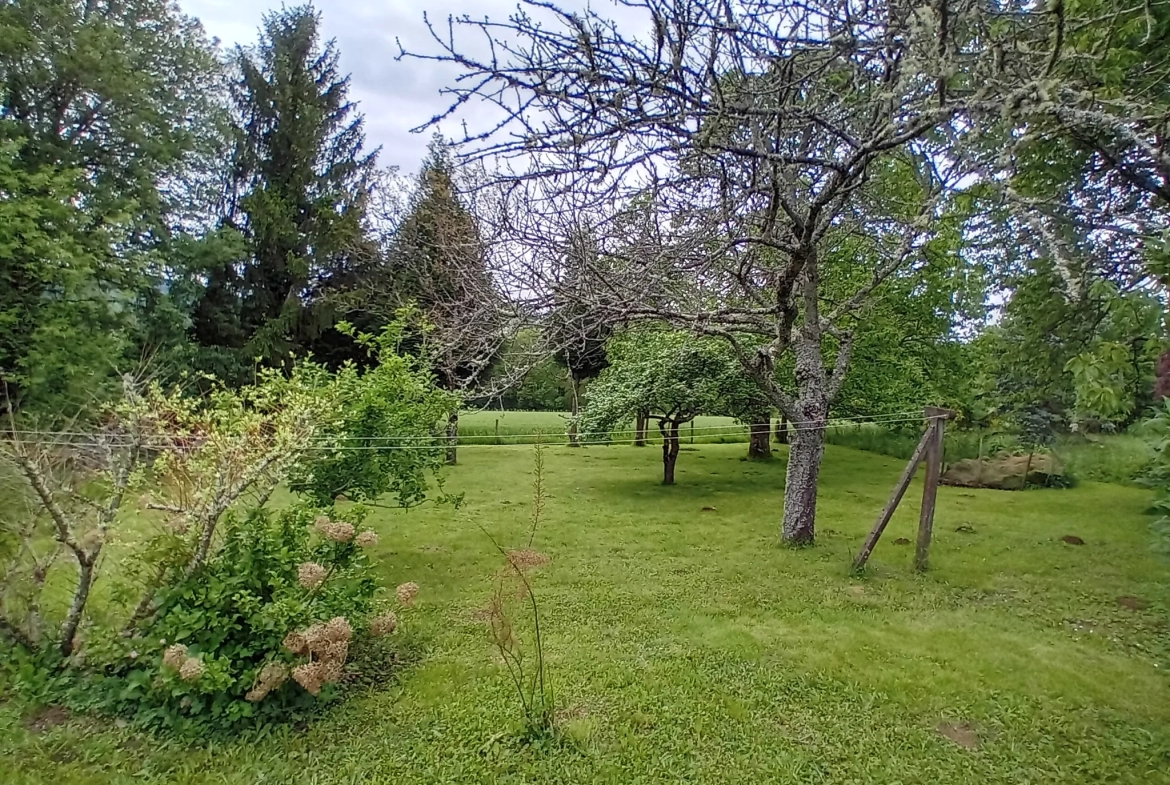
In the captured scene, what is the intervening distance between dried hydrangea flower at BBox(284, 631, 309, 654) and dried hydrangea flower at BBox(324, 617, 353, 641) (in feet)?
0.31

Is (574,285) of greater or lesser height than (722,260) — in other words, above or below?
below

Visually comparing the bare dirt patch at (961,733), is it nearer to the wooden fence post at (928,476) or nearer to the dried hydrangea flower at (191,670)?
the wooden fence post at (928,476)

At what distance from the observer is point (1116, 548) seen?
5.61m

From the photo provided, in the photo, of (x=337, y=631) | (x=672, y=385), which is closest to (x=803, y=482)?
(x=672, y=385)

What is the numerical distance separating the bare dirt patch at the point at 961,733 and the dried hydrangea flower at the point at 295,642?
289 cm

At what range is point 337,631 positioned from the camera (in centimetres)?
270

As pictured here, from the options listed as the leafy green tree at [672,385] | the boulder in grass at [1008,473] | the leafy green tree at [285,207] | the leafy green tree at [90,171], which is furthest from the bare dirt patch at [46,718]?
the boulder in grass at [1008,473]

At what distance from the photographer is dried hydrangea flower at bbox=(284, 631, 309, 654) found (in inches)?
105

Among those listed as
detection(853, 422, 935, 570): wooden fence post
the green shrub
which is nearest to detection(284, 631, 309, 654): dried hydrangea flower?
the green shrub

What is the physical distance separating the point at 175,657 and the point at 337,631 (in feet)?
2.17

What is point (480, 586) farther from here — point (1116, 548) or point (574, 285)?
point (1116, 548)

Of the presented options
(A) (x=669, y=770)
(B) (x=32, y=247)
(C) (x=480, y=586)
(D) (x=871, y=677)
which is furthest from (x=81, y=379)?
(D) (x=871, y=677)

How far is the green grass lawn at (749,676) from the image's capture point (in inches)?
95.5

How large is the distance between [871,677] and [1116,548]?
169 inches
